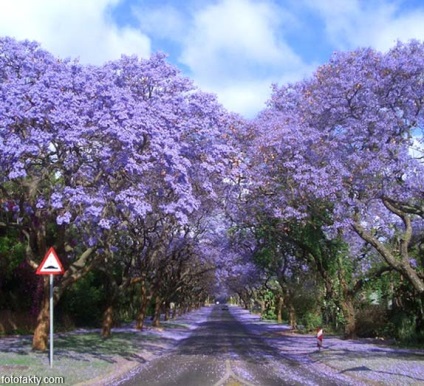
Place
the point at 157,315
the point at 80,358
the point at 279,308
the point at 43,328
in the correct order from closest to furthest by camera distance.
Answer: the point at 80,358 → the point at 43,328 → the point at 157,315 → the point at 279,308

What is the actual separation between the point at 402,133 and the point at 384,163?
1822 millimetres

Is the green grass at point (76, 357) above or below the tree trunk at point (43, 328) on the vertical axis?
below

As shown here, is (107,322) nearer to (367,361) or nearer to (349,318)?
(349,318)

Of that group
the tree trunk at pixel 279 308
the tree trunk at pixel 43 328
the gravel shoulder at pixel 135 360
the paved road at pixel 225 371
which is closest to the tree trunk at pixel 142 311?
the gravel shoulder at pixel 135 360

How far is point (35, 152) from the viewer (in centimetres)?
1462

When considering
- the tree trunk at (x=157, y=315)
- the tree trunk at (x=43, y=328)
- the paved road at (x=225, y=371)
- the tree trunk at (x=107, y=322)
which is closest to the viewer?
the paved road at (x=225, y=371)

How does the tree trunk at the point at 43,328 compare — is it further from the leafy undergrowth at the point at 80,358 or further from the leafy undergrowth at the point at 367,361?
the leafy undergrowth at the point at 367,361

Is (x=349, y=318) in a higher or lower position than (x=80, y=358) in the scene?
higher

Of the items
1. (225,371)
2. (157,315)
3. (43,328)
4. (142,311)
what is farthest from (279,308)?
(225,371)

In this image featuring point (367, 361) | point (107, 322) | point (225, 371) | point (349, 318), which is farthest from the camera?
point (349, 318)

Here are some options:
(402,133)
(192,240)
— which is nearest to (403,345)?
(402,133)

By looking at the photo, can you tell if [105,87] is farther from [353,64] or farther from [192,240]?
[192,240]

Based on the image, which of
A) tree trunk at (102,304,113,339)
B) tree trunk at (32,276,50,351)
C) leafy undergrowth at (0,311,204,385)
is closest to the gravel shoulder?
leafy undergrowth at (0,311,204,385)

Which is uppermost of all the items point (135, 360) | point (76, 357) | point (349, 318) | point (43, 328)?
point (43, 328)
